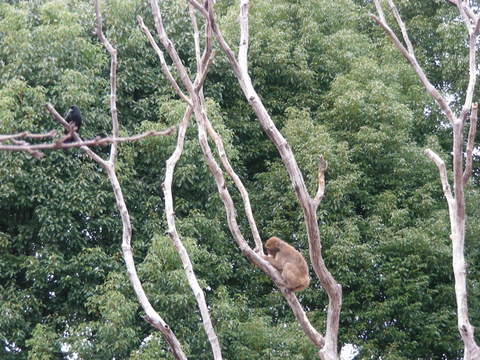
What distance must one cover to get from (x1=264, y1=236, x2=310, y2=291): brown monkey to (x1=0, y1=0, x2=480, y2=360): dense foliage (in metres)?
3.56

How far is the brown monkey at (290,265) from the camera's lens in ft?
23.4

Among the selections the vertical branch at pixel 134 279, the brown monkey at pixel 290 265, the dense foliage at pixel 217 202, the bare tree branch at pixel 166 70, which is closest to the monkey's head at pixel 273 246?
the brown monkey at pixel 290 265

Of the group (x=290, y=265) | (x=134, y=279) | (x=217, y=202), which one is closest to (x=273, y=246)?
(x=290, y=265)

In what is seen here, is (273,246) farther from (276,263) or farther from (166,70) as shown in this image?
(166,70)

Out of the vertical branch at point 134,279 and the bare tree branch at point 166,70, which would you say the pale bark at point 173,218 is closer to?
the bare tree branch at point 166,70

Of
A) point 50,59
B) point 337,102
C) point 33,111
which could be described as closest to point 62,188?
point 33,111

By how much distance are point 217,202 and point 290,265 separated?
5.81 metres

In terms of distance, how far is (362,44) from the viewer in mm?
15219

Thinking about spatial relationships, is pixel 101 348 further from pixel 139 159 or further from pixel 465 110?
pixel 465 110

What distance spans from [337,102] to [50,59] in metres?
4.04

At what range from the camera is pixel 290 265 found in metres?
7.26

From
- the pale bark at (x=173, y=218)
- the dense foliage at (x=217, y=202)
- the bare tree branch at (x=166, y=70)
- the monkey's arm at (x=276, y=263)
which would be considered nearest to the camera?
the pale bark at (x=173, y=218)

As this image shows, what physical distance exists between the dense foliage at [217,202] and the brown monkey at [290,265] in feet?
11.7

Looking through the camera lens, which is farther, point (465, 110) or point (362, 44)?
point (362, 44)
